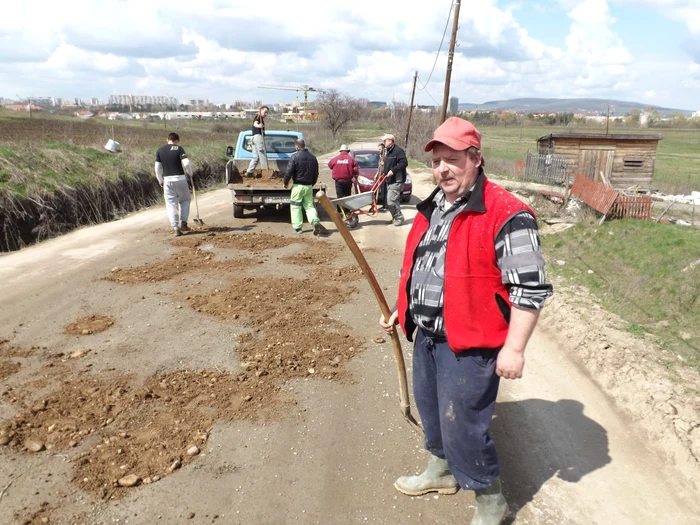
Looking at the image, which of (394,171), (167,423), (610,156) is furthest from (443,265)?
(610,156)

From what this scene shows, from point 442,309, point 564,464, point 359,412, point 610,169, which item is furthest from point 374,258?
point 610,169

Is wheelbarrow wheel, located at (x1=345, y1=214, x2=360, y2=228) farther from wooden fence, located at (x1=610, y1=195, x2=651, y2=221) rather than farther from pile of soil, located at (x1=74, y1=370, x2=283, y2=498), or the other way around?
pile of soil, located at (x1=74, y1=370, x2=283, y2=498)

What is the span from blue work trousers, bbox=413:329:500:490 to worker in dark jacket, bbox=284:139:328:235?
7.57m

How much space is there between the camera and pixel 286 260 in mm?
8219

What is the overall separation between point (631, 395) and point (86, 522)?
13.2 feet

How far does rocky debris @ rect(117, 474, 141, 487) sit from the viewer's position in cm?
299

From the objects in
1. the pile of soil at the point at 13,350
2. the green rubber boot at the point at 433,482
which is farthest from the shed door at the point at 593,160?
the pile of soil at the point at 13,350

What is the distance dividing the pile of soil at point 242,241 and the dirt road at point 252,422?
7.81 feet

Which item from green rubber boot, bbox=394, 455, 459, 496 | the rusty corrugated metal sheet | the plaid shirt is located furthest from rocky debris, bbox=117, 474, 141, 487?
the rusty corrugated metal sheet

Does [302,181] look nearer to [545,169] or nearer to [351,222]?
[351,222]

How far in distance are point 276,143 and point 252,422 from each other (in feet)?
34.8

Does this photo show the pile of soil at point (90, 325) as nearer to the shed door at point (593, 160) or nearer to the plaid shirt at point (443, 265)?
the plaid shirt at point (443, 265)

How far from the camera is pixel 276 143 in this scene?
13305 millimetres

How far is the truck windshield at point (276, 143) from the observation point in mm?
13156
